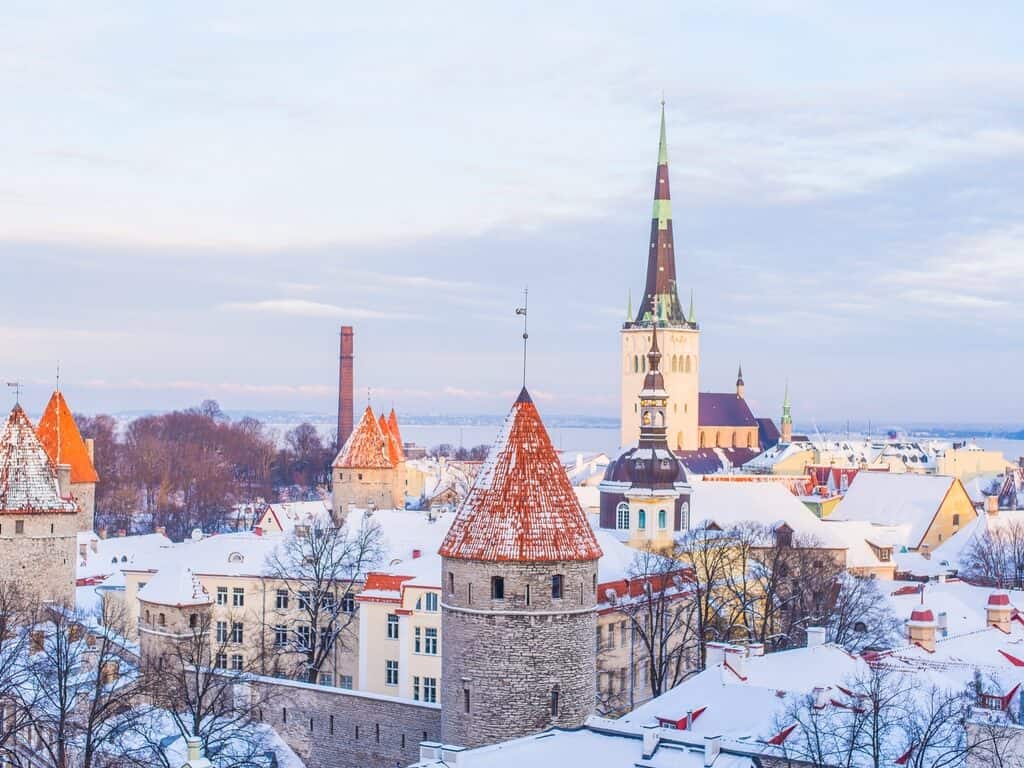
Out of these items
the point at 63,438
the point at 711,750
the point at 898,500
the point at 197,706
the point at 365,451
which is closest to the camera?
the point at 711,750

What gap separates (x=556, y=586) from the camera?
27.8 metres

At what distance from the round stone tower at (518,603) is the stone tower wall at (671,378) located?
96511mm

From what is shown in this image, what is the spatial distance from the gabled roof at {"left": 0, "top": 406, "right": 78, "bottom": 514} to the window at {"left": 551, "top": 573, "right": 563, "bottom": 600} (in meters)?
19.4

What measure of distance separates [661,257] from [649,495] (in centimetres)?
6437

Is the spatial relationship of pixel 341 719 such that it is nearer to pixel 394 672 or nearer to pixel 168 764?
pixel 168 764

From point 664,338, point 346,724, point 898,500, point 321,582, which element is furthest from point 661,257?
point 346,724

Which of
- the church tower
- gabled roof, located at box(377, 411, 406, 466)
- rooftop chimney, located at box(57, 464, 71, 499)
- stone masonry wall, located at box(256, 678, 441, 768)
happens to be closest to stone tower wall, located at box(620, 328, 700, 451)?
the church tower

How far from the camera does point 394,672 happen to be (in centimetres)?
4225

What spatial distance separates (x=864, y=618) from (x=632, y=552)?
6.79m

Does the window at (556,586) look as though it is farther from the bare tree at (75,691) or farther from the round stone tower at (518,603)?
the bare tree at (75,691)

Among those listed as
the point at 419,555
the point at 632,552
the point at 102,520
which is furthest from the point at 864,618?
the point at 102,520

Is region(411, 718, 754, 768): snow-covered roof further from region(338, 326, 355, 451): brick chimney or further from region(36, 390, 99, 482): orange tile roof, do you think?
region(338, 326, 355, 451): brick chimney

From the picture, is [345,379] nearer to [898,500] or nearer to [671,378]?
[898,500]

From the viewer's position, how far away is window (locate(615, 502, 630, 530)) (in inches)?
2226
